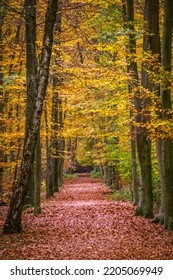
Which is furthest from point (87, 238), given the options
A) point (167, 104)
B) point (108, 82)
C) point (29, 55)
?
point (29, 55)

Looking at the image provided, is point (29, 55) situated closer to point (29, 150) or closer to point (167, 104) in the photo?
point (29, 150)

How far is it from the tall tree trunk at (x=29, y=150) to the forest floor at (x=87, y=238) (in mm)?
484

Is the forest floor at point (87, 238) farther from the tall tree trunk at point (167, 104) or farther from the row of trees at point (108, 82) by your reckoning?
the tall tree trunk at point (167, 104)

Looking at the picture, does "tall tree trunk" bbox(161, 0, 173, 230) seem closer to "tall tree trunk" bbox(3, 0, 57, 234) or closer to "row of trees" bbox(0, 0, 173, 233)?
"row of trees" bbox(0, 0, 173, 233)

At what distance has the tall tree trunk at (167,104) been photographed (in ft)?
37.8

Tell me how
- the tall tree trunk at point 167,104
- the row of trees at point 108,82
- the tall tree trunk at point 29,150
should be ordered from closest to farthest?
the tall tree trunk at point 29,150, the row of trees at point 108,82, the tall tree trunk at point 167,104

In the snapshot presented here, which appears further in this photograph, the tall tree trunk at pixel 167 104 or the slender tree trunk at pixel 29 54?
the slender tree trunk at pixel 29 54

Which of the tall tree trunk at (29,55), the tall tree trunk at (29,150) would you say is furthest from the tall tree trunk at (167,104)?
the tall tree trunk at (29,55)

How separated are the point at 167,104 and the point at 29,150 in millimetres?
4536

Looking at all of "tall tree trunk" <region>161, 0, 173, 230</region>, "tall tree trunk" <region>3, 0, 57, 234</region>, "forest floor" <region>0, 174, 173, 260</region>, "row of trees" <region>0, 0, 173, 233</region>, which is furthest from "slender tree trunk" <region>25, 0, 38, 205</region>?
"tall tree trunk" <region>161, 0, 173, 230</region>

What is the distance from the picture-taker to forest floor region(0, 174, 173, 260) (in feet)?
29.9
